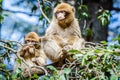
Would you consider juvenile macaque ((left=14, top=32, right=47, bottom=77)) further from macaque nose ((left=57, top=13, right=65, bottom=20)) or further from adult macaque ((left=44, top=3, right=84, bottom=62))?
macaque nose ((left=57, top=13, right=65, bottom=20))

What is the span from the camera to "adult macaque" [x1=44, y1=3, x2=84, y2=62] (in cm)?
753

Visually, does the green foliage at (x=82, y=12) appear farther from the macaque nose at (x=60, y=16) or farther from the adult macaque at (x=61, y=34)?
the macaque nose at (x=60, y=16)

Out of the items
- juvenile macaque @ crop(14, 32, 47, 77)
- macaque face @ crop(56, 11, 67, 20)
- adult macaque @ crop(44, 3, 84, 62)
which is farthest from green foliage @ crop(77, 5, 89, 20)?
juvenile macaque @ crop(14, 32, 47, 77)

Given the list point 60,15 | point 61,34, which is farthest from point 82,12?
point 60,15

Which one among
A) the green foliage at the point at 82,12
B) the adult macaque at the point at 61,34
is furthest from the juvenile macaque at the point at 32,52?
the green foliage at the point at 82,12

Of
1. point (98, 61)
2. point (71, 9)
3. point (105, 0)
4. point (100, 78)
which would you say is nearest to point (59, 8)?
point (71, 9)

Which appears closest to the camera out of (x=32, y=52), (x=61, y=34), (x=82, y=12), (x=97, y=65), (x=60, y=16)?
(x=97, y=65)

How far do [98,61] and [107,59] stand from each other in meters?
0.30

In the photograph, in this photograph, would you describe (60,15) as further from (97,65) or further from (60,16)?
(97,65)

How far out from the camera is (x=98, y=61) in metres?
5.46

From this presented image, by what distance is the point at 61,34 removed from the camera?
7.91 m

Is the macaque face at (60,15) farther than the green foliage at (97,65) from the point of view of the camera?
Yes

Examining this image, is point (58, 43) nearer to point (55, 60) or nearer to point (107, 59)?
point (55, 60)

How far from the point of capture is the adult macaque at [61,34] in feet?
24.7
